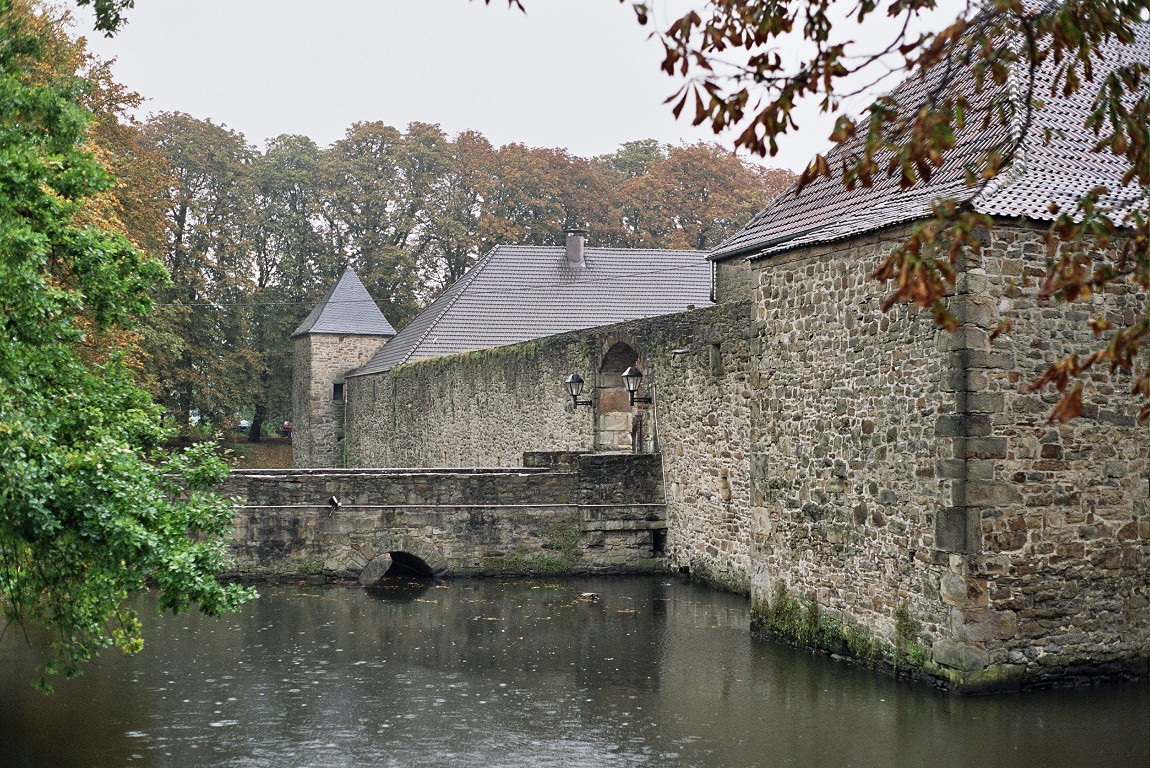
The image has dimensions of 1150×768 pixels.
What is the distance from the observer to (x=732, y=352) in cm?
1424

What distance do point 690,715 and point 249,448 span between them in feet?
110

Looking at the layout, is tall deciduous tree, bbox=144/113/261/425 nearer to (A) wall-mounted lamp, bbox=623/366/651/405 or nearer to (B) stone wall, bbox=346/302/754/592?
(B) stone wall, bbox=346/302/754/592

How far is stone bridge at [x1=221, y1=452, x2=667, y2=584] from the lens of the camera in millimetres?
15430

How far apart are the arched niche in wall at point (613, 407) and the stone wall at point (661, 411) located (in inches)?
4.8

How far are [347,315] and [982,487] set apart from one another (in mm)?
30043

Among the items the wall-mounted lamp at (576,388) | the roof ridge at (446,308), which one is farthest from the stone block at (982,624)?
the roof ridge at (446,308)

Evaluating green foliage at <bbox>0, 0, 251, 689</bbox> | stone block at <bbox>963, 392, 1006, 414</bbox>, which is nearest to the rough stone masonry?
stone block at <bbox>963, 392, 1006, 414</bbox>

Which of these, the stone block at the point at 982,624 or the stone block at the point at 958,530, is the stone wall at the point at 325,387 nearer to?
the stone block at the point at 958,530

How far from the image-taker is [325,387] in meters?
36.1

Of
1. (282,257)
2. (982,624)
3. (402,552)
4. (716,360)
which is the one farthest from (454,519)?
(282,257)

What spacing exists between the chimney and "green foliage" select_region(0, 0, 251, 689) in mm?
21591

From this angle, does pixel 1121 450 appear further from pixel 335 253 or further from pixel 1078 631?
pixel 335 253

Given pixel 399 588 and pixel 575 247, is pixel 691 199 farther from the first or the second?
pixel 399 588

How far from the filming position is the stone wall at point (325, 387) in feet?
118
